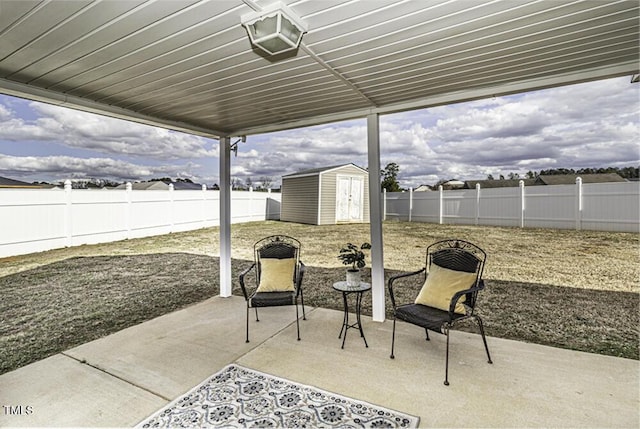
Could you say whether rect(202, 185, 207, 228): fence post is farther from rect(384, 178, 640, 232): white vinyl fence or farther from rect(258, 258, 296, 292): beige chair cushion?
rect(258, 258, 296, 292): beige chair cushion

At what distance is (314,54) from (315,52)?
0.09 ft

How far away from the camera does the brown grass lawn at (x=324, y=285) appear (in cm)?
325

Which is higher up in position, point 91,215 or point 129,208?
point 129,208

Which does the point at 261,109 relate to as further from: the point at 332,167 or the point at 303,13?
the point at 332,167

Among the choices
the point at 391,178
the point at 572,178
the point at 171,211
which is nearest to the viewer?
the point at 171,211

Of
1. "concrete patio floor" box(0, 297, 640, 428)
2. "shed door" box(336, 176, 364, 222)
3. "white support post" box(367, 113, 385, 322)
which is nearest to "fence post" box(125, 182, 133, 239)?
"concrete patio floor" box(0, 297, 640, 428)

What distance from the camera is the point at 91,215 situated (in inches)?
309

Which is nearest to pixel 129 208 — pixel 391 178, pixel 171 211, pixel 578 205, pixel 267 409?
pixel 171 211

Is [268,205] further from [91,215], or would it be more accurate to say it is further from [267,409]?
[267,409]

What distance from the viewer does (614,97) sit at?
7078mm

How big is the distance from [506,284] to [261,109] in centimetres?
447

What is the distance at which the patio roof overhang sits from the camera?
5.31 feet

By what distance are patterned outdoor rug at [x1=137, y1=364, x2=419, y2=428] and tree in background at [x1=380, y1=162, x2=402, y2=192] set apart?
49.3ft

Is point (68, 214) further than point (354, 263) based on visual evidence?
Yes
